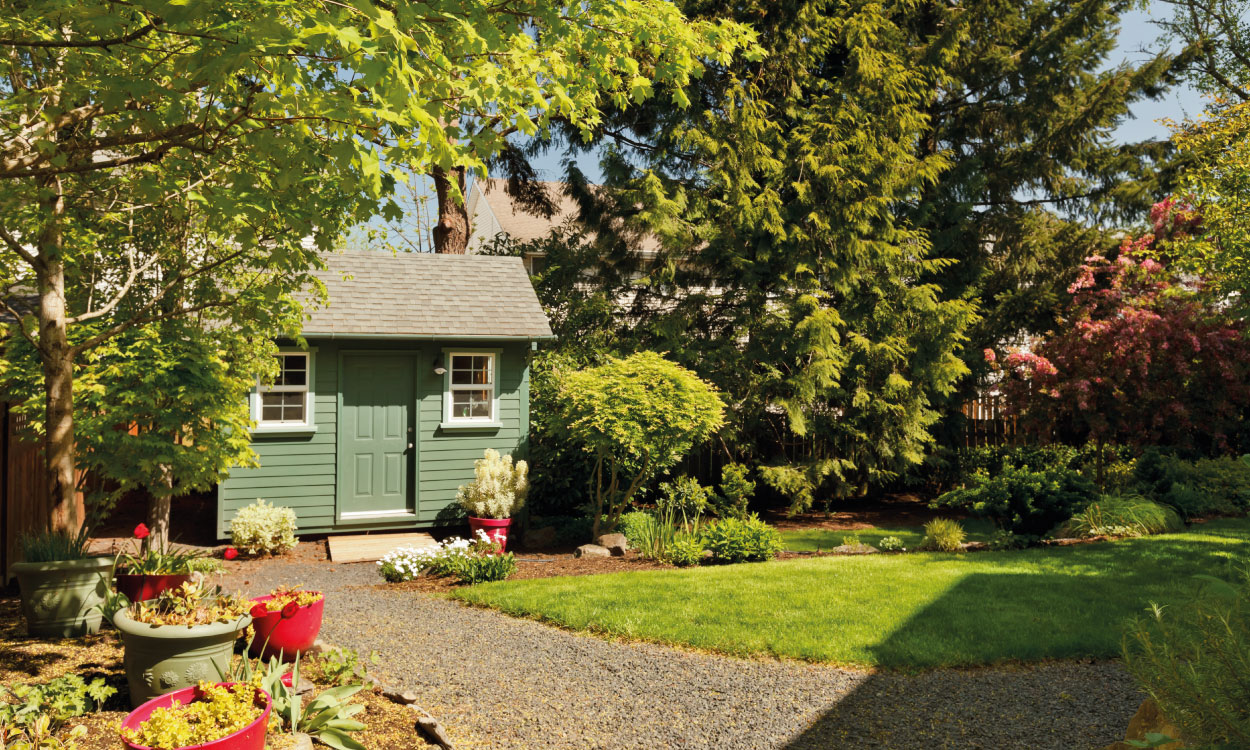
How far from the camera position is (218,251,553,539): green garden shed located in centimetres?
1087

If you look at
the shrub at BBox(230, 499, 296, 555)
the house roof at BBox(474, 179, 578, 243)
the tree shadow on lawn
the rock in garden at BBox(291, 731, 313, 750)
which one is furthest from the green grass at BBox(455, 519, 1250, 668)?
the house roof at BBox(474, 179, 578, 243)

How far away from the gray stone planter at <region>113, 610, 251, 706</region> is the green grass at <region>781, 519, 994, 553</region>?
762 centimetres

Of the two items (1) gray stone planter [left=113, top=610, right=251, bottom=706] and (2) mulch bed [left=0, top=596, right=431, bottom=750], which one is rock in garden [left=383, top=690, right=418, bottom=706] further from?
(1) gray stone planter [left=113, top=610, right=251, bottom=706]

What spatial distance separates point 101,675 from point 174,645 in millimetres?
1025

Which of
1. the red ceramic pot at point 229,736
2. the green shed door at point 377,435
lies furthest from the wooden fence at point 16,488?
the red ceramic pot at point 229,736

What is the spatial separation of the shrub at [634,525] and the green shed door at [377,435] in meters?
3.32

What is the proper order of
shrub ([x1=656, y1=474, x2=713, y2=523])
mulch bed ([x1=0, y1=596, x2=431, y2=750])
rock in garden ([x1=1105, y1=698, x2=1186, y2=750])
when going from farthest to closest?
shrub ([x1=656, y1=474, x2=713, y2=523]) < mulch bed ([x1=0, y1=596, x2=431, y2=750]) < rock in garden ([x1=1105, y1=698, x2=1186, y2=750])

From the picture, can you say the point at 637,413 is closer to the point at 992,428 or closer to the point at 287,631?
the point at 287,631

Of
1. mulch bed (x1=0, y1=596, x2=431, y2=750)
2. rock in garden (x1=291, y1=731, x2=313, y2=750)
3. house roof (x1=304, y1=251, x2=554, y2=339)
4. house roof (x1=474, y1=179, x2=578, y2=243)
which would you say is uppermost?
house roof (x1=474, y1=179, x2=578, y2=243)

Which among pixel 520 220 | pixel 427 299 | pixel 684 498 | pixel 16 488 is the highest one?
pixel 520 220

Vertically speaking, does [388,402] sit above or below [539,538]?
above

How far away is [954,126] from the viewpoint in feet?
54.0

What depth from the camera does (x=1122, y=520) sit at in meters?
9.88

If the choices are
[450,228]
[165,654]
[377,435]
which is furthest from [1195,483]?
[450,228]
